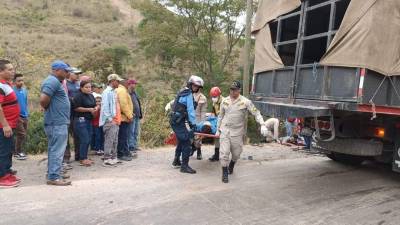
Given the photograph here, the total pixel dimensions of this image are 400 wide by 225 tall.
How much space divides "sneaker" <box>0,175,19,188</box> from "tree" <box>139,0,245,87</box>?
1418 centimetres

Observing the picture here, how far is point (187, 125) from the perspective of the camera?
7.09 meters

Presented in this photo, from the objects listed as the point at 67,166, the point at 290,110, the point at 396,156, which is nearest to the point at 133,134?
the point at 67,166

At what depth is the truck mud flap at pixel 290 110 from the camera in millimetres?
5551

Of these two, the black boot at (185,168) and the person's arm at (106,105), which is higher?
the person's arm at (106,105)

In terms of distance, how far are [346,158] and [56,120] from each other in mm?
5414

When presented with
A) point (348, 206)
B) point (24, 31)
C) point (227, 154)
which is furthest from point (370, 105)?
point (24, 31)

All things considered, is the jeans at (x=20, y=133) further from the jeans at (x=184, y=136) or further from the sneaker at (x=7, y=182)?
the jeans at (x=184, y=136)

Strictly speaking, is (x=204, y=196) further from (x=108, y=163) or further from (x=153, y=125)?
(x=153, y=125)

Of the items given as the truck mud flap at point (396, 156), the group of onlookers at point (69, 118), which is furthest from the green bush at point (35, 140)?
the truck mud flap at point (396, 156)

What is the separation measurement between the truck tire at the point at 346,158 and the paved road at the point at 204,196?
8.2 inches

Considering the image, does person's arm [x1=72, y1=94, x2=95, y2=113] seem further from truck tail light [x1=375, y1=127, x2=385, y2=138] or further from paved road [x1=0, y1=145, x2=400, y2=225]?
truck tail light [x1=375, y1=127, x2=385, y2=138]

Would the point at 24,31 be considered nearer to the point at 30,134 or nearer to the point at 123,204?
the point at 30,134

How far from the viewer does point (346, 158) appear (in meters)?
8.16

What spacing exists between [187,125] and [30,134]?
13.2 ft
